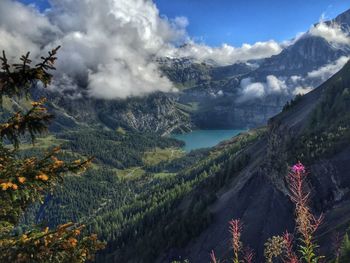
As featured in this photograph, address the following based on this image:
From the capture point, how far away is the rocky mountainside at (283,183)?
329 feet

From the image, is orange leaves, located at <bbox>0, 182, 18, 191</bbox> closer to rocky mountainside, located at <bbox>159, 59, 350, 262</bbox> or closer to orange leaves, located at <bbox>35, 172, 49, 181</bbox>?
orange leaves, located at <bbox>35, 172, 49, 181</bbox>

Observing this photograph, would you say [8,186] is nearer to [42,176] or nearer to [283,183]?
[42,176]

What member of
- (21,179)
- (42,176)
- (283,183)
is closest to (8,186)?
(21,179)

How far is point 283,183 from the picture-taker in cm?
11988

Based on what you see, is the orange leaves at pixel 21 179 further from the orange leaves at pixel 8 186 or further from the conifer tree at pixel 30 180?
the orange leaves at pixel 8 186

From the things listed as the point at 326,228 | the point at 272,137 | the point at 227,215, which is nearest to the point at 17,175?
the point at 326,228

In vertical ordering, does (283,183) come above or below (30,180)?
below

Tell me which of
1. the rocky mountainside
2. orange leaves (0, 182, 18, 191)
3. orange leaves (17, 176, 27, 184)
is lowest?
the rocky mountainside

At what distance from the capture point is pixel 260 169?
14375cm

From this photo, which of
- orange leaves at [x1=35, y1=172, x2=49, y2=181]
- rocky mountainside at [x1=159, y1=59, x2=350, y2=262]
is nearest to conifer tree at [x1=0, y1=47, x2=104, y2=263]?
orange leaves at [x1=35, y1=172, x2=49, y2=181]

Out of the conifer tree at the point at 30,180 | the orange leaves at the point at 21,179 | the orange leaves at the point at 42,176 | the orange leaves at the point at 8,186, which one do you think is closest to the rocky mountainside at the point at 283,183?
the conifer tree at the point at 30,180

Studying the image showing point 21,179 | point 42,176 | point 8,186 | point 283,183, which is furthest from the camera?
point 283,183

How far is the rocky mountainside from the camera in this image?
329ft

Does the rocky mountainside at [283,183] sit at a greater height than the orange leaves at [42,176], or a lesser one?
lesser
